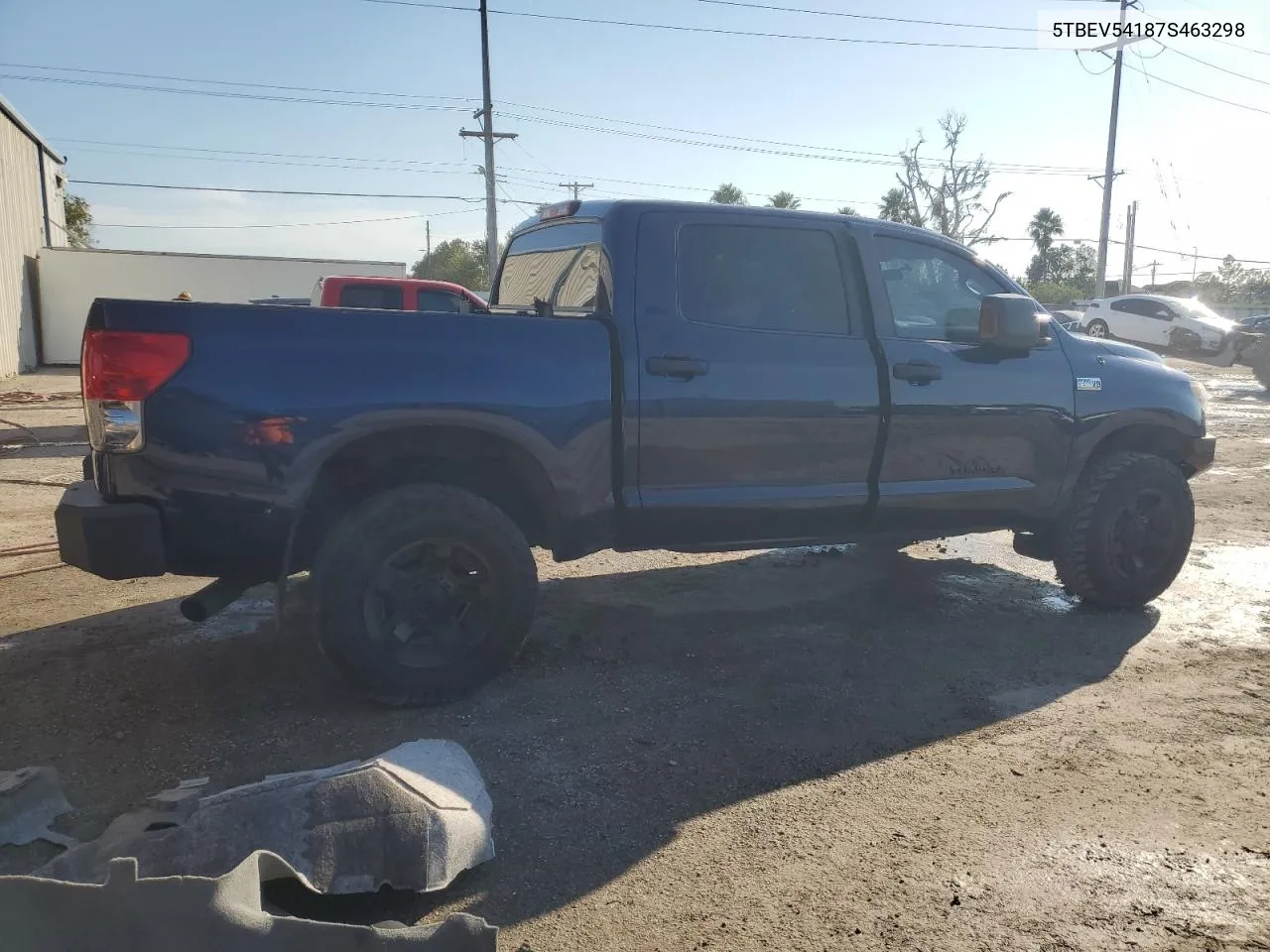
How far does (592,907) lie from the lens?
252cm

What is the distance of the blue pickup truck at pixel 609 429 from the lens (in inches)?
130

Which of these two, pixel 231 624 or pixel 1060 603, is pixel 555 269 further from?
pixel 1060 603

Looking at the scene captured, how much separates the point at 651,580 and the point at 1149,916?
3.55m

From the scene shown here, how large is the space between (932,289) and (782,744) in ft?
8.42

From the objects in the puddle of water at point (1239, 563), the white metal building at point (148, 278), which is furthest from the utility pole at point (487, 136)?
the puddle of water at point (1239, 563)

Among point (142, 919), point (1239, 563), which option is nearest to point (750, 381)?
point (142, 919)

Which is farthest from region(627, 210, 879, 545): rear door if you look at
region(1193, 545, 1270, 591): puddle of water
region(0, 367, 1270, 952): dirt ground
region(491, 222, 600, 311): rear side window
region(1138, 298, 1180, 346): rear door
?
region(1138, 298, 1180, 346): rear door

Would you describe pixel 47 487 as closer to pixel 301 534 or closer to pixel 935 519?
pixel 301 534

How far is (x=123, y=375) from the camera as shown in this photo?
10.4 ft

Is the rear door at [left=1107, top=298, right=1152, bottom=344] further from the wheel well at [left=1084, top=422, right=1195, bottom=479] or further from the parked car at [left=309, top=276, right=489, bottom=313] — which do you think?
the wheel well at [left=1084, top=422, right=1195, bottom=479]

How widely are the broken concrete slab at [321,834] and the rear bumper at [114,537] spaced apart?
35.5 inches

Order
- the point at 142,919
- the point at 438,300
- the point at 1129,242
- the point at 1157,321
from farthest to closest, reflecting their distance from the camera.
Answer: the point at 1129,242, the point at 1157,321, the point at 438,300, the point at 142,919

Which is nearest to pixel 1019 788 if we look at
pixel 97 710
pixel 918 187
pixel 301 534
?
pixel 301 534

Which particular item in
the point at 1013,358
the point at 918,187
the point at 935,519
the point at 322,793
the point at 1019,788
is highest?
the point at 918,187
